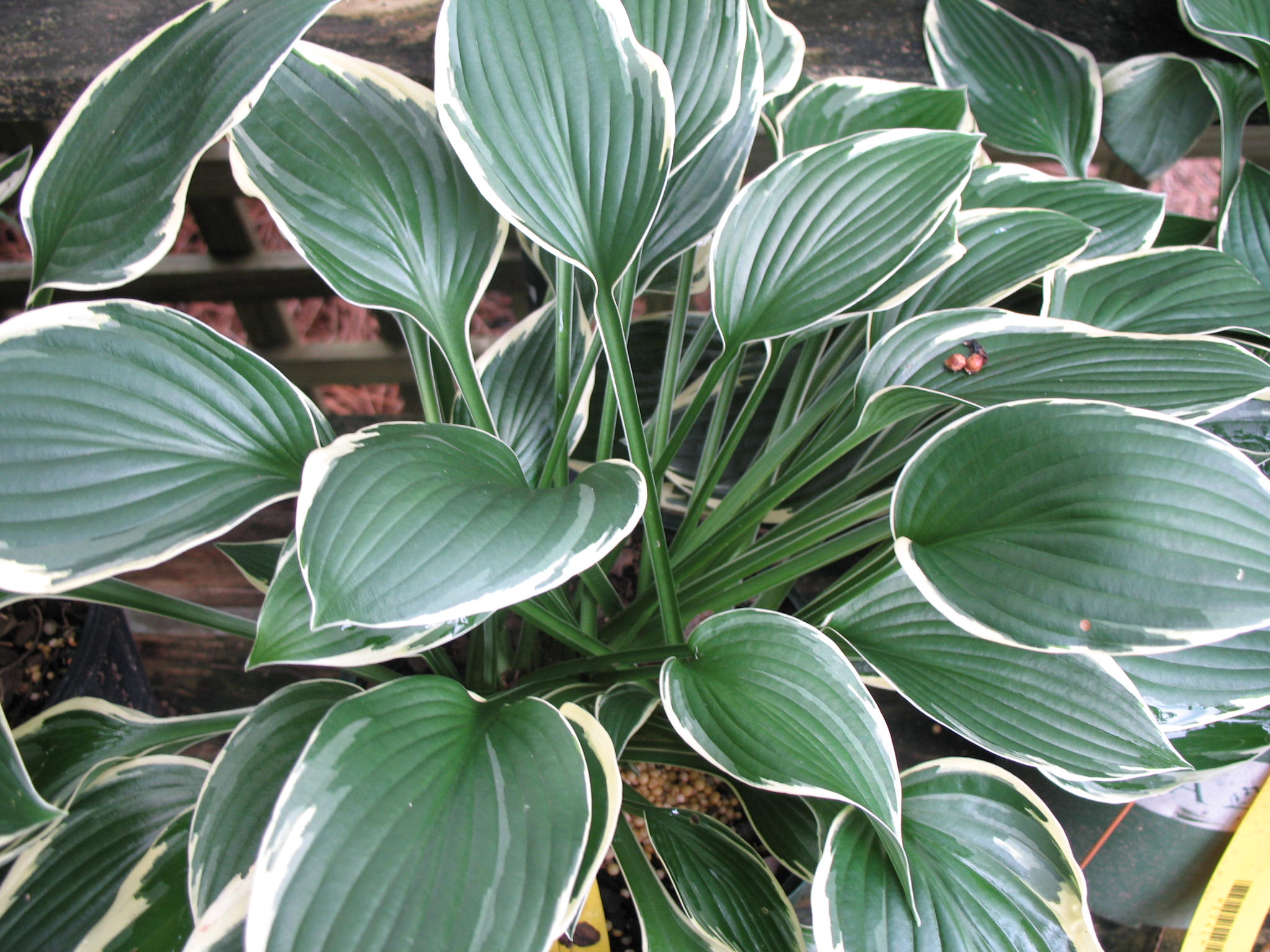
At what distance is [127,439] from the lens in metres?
0.39

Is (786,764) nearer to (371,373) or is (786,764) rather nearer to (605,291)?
(605,291)

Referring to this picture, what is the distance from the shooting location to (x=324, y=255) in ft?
1.64

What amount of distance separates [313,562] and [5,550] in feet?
0.45

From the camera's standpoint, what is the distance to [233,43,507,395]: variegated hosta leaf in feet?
1.59

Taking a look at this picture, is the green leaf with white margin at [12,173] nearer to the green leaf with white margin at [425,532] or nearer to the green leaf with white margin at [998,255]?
the green leaf with white margin at [425,532]

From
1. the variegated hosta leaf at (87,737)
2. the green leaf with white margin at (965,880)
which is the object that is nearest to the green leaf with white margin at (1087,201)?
the green leaf with white margin at (965,880)

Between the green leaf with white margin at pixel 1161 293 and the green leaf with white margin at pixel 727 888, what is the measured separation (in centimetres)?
43

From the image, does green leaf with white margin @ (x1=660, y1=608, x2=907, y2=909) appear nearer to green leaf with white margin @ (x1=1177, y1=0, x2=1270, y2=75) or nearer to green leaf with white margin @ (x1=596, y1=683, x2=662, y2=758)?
green leaf with white margin @ (x1=596, y1=683, x2=662, y2=758)

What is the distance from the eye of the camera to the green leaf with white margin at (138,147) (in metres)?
0.43

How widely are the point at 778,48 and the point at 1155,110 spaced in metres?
0.41

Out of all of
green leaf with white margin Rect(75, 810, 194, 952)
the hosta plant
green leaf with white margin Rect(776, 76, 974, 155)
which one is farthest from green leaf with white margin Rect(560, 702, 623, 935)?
green leaf with white margin Rect(776, 76, 974, 155)

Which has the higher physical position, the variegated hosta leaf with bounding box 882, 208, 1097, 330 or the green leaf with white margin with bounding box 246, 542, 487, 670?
the variegated hosta leaf with bounding box 882, 208, 1097, 330

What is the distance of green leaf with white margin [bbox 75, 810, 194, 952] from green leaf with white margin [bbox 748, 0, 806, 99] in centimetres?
66

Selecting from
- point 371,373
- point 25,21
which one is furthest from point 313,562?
point 371,373
